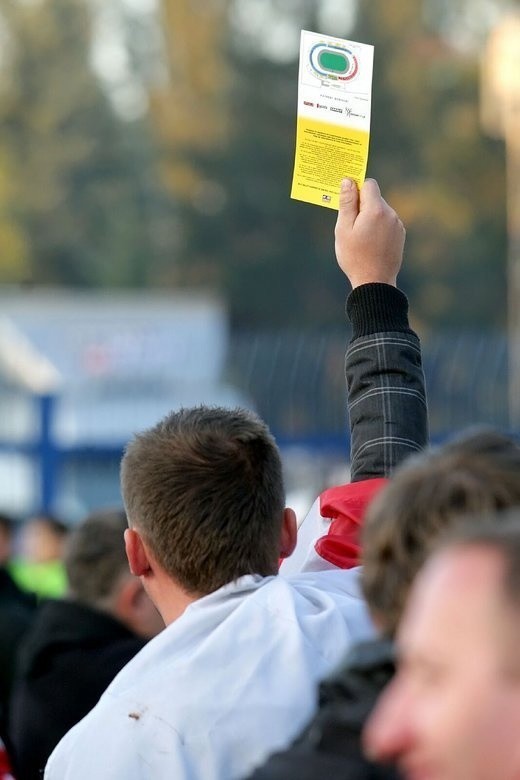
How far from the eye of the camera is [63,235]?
4216 centimetres

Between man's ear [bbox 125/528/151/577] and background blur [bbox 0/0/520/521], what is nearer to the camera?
man's ear [bbox 125/528/151/577]

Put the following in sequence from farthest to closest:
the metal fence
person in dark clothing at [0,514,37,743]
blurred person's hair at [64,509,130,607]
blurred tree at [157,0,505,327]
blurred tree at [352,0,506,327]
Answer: blurred tree at [157,0,505,327], blurred tree at [352,0,506,327], the metal fence, person in dark clothing at [0,514,37,743], blurred person's hair at [64,509,130,607]

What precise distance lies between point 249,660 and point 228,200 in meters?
40.0

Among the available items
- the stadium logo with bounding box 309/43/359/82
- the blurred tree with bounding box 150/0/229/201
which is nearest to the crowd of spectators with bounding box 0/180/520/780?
the stadium logo with bounding box 309/43/359/82

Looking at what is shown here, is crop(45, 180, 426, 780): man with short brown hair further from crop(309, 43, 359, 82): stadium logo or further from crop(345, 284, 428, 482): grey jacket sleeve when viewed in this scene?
crop(309, 43, 359, 82): stadium logo

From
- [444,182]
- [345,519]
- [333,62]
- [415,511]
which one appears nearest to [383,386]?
[345,519]

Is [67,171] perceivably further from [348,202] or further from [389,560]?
[389,560]

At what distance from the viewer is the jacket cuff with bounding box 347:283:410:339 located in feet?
7.69

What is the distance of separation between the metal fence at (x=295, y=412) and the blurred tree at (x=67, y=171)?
31.5m

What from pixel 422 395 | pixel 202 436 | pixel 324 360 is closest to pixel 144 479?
pixel 202 436

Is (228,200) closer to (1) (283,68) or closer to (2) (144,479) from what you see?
(1) (283,68)

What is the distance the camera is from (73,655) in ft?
11.2

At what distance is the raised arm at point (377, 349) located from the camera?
7.62 ft

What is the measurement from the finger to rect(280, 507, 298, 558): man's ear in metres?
0.50
